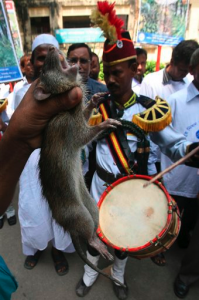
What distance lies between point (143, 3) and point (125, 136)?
9876 mm

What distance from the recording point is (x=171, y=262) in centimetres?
298

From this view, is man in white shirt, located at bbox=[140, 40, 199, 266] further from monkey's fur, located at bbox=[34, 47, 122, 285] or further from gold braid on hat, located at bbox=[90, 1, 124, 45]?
monkey's fur, located at bbox=[34, 47, 122, 285]

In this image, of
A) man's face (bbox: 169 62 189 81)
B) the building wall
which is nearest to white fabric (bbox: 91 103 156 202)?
man's face (bbox: 169 62 189 81)

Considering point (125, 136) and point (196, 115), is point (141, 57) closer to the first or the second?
point (196, 115)

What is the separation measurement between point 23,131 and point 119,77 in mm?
1307

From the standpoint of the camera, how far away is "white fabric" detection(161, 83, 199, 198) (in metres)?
2.48

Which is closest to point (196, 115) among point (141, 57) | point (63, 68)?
point (63, 68)

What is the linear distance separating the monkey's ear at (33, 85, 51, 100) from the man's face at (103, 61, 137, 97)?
44.8 inches

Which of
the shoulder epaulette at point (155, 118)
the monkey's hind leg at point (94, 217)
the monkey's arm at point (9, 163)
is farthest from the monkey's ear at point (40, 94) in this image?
the shoulder epaulette at point (155, 118)

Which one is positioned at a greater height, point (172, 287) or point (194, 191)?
point (194, 191)

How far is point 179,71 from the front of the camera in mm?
3523

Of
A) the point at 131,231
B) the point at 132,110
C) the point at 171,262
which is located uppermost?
the point at 132,110

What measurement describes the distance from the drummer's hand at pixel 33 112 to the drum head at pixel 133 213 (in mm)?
993

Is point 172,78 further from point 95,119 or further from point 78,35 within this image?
point 78,35
